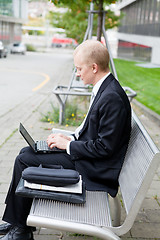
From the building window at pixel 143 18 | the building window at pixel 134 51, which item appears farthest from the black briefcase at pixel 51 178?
the building window at pixel 134 51

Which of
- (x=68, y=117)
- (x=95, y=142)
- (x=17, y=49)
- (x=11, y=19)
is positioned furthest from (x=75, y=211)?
(x=11, y=19)

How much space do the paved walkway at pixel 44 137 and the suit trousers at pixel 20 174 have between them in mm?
353

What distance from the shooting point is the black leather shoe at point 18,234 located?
107 inches

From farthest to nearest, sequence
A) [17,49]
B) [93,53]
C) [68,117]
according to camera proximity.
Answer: [17,49], [68,117], [93,53]

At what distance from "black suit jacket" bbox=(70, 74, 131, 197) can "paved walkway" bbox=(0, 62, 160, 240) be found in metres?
0.63

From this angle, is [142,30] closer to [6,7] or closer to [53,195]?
[6,7]

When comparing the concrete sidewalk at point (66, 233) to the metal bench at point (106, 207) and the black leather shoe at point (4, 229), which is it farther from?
the metal bench at point (106, 207)

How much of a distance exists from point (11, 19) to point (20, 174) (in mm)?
57233

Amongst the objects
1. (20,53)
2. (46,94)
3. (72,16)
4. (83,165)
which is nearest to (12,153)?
(83,165)

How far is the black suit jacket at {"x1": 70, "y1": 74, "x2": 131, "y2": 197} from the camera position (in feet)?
7.99

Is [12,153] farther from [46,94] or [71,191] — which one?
[46,94]

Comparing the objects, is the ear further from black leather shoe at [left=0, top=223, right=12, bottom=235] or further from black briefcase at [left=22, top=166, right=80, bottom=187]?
black leather shoe at [left=0, top=223, right=12, bottom=235]

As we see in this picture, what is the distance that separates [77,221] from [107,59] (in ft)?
3.65

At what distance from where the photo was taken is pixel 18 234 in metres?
2.72
